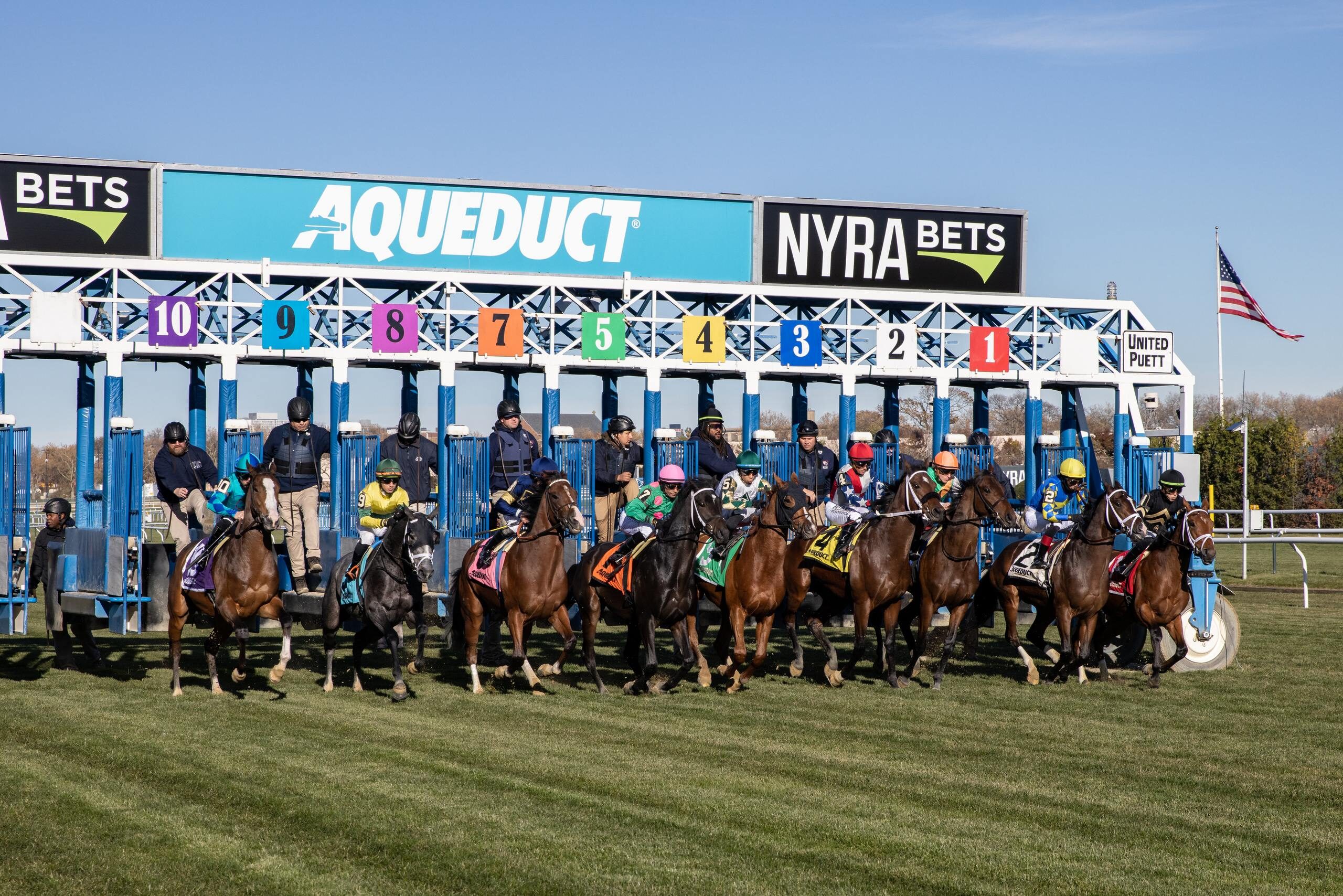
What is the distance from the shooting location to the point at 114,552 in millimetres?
13594

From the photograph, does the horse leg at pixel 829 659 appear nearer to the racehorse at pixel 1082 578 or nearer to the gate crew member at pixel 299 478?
the racehorse at pixel 1082 578

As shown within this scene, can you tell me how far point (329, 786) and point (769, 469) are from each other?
9611 mm

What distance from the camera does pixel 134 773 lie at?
28.8 feet

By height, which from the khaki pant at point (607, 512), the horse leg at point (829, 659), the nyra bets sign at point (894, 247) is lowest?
the horse leg at point (829, 659)

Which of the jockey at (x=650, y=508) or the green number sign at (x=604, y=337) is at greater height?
the green number sign at (x=604, y=337)

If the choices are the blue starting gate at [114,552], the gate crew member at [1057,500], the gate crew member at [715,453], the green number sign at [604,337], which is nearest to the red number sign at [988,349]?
the green number sign at [604,337]

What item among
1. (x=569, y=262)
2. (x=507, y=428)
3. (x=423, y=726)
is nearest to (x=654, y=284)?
(x=569, y=262)

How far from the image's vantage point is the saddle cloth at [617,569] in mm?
12695

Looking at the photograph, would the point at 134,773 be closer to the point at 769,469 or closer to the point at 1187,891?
the point at 1187,891

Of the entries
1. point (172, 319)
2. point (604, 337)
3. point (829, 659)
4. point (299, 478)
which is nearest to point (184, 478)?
point (299, 478)

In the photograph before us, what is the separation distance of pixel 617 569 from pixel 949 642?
3.18 meters

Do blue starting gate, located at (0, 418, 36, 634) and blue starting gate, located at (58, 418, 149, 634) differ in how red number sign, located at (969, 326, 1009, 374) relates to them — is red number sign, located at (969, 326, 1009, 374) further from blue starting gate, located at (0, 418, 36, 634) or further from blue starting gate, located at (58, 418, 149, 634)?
blue starting gate, located at (0, 418, 36, 634)

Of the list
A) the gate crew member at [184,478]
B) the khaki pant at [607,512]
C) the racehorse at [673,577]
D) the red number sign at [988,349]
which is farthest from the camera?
the red number sign at [988,349]

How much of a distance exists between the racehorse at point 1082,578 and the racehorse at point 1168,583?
1.07 feet
